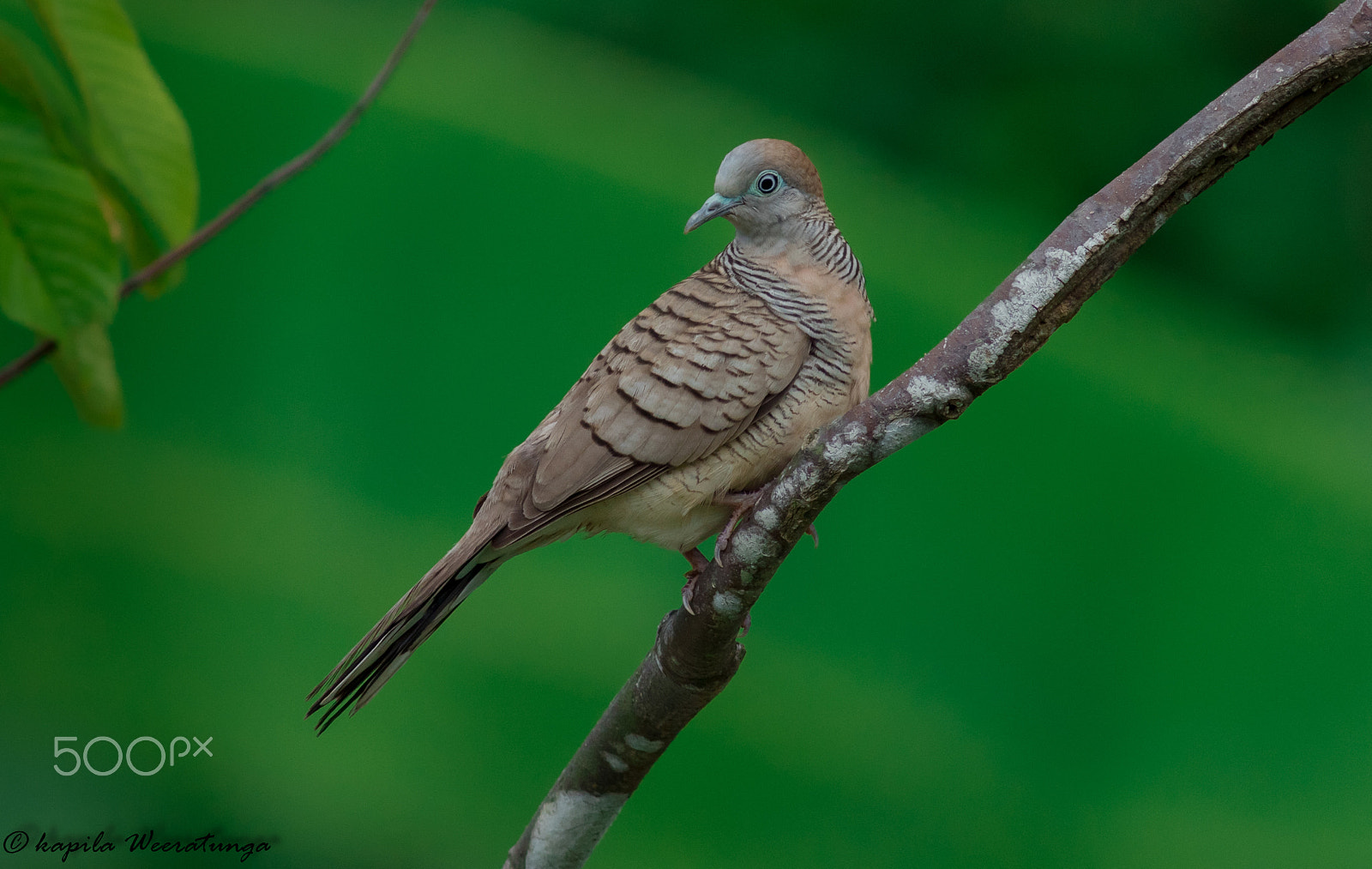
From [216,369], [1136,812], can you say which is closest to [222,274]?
[216,369]

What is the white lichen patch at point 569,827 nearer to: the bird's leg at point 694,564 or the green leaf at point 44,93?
the bird's leg at point 694,564

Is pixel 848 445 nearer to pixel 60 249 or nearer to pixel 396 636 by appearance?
pixel 396 636

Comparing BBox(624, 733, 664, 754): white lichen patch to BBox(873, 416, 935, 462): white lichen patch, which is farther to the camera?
BBox(624, 733, 664, 754): white lichen patch

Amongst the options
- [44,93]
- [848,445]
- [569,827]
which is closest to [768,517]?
[848,445]

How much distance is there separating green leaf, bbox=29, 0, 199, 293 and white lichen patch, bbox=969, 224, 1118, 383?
863 mm

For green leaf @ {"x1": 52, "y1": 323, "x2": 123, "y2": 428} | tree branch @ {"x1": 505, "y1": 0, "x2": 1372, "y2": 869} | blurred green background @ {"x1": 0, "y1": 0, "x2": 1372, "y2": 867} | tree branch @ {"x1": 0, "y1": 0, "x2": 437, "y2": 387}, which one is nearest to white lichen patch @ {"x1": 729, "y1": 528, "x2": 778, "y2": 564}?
tree branch @ {"x1": 505, "y1": 0, "x2": 1372, "y2": 869}

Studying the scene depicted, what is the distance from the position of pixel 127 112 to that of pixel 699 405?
105 cm

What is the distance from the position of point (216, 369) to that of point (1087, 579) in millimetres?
2364

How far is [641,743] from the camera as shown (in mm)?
1812

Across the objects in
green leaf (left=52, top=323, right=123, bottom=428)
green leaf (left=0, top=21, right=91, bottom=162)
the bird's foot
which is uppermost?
the bird's foot

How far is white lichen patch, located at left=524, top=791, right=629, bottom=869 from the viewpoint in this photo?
190 cm

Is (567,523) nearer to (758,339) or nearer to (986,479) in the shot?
(758,339)

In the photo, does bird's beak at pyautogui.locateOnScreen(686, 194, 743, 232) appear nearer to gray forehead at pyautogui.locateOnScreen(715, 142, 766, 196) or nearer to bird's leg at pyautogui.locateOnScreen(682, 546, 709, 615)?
gray forehead at pyautogui.locateOnScreen(715, 142, 766, 196)

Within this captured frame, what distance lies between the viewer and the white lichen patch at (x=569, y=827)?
1.90 m
